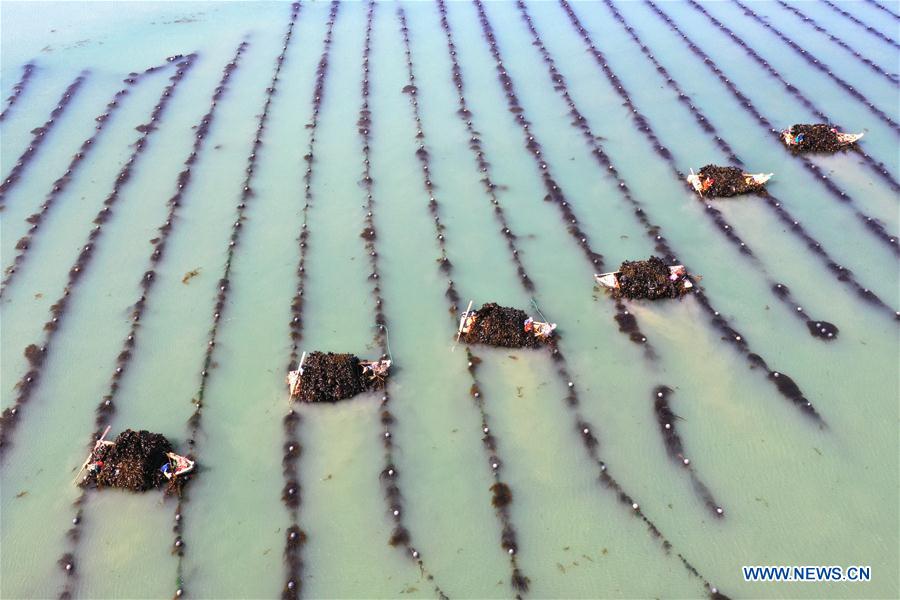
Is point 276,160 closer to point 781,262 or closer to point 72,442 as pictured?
point 72,442

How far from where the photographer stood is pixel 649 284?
1169cm

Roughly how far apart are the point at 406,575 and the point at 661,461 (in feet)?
13.2

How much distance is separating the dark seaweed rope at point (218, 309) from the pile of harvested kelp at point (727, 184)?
10239 millimetres

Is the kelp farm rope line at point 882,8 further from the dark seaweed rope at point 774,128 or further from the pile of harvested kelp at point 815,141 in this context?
the pile of harvested kelp at point 815,141

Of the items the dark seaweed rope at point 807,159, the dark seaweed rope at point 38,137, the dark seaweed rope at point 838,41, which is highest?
the dark seaweed rope at point 838,41

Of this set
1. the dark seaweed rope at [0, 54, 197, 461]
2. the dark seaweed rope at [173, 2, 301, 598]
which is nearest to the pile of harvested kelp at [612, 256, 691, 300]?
the dark seaweed rope at [173, 2, 301, 598]

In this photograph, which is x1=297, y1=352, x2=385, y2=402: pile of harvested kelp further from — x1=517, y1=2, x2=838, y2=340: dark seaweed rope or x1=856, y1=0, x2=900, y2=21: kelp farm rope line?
x1=856, y1=0, x2=900, y2=21: kelp farm rope line

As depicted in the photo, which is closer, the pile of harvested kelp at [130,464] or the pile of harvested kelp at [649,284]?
the pile of harvested kelp at [130,464]

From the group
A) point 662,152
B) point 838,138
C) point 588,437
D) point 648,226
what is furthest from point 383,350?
point 838,138

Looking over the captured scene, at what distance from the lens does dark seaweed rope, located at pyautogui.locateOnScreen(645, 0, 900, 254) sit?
43.4 feet

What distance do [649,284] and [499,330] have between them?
3001 millimetres

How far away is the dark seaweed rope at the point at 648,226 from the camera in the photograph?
1020 centimetres

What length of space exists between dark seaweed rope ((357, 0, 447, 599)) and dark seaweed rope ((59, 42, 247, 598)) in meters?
3.02

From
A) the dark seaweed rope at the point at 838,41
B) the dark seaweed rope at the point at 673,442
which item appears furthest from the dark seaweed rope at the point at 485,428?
the dark seaweed rope at the point at 838,41
